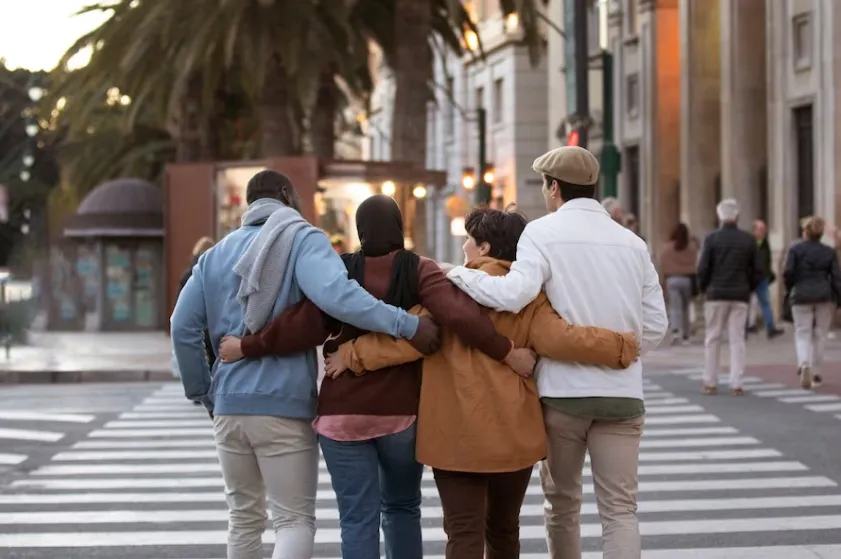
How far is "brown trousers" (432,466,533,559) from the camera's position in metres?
5.45

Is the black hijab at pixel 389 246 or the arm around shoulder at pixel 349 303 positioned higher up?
the black hijab at pixel 389 246

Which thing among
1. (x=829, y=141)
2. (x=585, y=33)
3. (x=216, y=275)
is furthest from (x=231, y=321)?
(x=829, y=141)

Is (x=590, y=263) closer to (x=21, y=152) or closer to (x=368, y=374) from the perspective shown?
(x=368, y=374)

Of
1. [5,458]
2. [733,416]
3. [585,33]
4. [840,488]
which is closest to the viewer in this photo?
[840,488]

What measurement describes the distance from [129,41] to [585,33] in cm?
1042

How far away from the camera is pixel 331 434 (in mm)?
5492

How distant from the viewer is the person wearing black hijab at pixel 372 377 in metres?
5.48

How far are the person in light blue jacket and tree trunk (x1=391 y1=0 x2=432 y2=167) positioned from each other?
20.4 m

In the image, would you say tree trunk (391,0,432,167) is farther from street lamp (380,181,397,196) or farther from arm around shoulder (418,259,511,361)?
arm around shoulder (418,259,511,361)

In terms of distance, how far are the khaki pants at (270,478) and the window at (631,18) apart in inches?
1210

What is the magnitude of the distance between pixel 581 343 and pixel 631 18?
3135 centimetres

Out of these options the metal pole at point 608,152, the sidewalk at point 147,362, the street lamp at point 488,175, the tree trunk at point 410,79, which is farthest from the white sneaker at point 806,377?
the street lamp at point 488,175

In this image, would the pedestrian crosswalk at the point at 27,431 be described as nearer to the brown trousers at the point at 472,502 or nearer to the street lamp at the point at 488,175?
the brown trousers at the point at 472,502

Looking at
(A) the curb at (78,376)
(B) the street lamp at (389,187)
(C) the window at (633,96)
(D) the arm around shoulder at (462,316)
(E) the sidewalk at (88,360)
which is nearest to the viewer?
(D) the arm around shoulder at (462,316)
